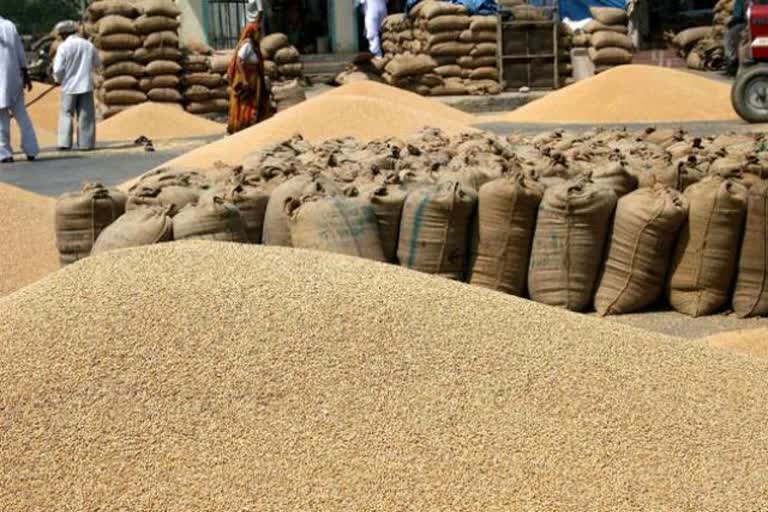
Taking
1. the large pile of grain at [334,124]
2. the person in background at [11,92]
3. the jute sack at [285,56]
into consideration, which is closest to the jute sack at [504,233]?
the large pile of grain at [334,124]

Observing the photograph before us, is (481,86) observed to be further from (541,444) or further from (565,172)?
(541,444)

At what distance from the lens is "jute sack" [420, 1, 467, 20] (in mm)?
17734

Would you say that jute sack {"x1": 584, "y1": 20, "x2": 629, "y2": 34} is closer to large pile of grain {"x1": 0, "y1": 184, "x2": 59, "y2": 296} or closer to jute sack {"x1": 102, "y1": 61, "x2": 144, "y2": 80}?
jute sack {"x1": 102, "y1": 61, "x2": 144, "y2": 80}

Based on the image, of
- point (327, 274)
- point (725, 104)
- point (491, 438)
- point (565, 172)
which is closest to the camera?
point (491, 438)

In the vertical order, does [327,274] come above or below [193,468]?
above

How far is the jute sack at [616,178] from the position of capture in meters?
5.69

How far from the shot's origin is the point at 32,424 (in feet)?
10.6


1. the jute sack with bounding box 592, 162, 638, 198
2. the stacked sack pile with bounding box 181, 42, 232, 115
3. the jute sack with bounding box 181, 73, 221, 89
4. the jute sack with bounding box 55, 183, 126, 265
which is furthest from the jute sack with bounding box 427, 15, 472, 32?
the jute sack with bounding box 55, 183, 126, 265

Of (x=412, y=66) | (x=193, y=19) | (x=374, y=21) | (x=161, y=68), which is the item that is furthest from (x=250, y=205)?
(x=193, y=19)

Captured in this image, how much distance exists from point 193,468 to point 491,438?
2.46 ft

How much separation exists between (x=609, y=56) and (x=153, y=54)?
6.61 metres

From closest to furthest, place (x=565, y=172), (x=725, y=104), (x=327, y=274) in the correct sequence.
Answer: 1. (x=327, y=274)
2. (x=565, y=172)
3. (x=725, y=104)

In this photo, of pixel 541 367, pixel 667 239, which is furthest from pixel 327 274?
pixel 667 239

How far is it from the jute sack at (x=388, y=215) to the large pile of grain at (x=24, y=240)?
1.97m
